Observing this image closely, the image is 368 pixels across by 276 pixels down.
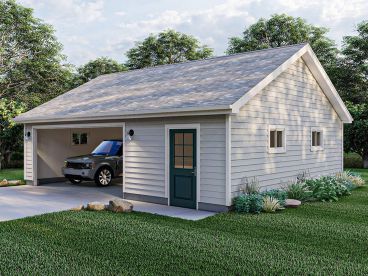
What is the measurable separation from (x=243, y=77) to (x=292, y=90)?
2294 millimetres

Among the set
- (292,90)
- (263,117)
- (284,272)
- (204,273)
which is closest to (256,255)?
(284,272)

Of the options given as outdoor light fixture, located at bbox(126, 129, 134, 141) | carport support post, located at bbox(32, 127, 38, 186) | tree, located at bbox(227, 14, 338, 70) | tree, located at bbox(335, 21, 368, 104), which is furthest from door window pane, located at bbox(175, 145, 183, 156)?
tree, located at bbox(227, 14, 338, 70)

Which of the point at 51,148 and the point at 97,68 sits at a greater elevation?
the point at 97,68

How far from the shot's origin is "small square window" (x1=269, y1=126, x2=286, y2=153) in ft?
36.9

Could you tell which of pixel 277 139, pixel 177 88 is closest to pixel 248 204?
pixel 277 139

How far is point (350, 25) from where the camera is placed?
114 ft

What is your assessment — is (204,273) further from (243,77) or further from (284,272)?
(243,77)

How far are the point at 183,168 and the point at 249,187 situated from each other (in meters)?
1.78

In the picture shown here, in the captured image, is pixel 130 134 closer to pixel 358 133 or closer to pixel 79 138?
pixel 79 138

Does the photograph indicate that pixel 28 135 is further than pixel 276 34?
No

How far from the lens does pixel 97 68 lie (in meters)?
40.9

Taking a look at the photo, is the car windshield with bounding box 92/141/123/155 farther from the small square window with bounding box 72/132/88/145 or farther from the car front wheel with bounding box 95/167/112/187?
the small square window with bounding box 72/132/88/145

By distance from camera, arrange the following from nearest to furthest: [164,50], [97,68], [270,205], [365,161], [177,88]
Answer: [270,205] → [177,88] → [365,161] → [97,68] → [164,50]

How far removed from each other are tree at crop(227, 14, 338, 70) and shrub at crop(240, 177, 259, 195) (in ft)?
99.8
